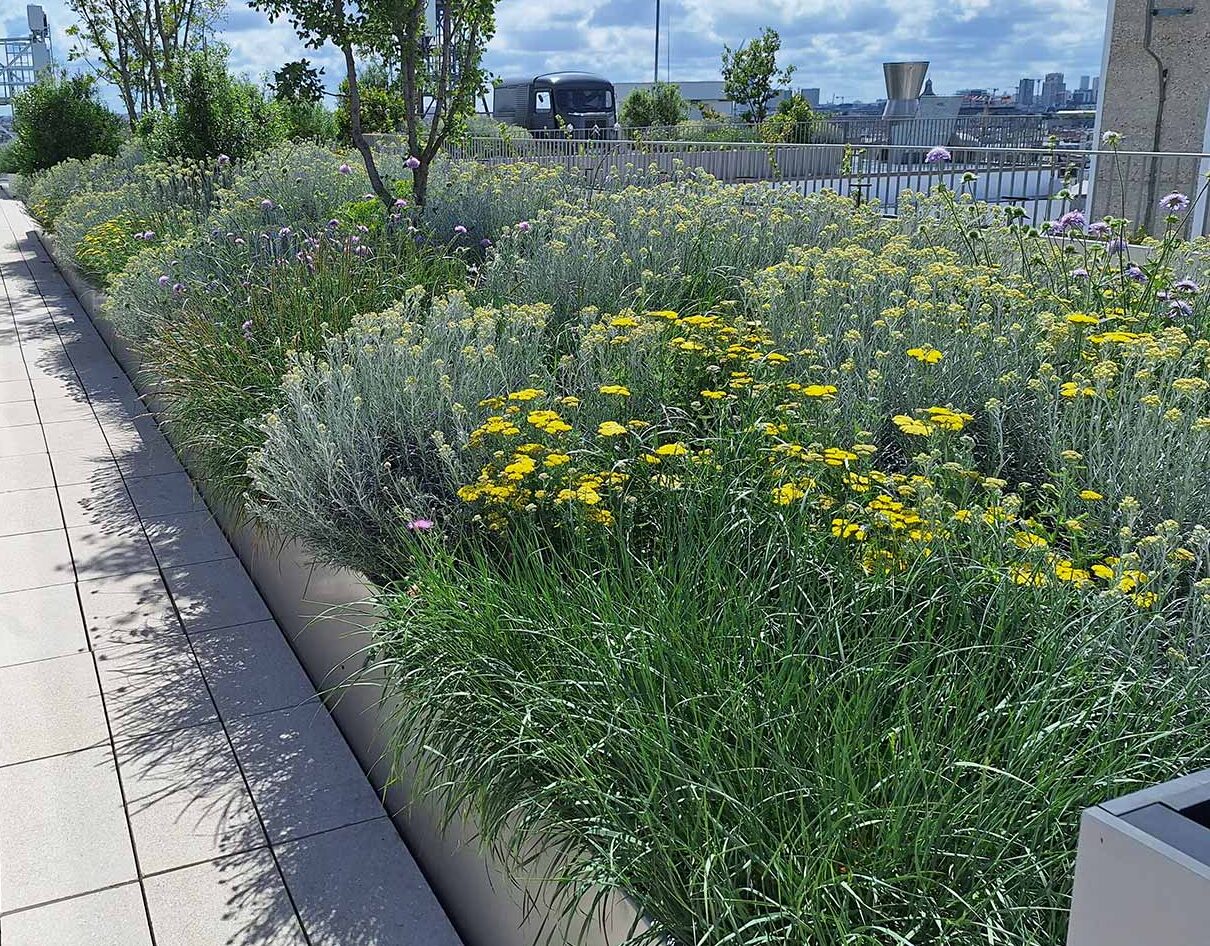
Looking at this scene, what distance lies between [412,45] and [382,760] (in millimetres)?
7344

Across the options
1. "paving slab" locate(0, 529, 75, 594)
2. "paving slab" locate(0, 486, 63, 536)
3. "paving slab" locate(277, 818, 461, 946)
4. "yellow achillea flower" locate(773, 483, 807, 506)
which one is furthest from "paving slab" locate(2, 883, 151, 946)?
"paving slab" locate(0, 486, 63, 536)

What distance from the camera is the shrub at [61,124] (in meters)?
17.6

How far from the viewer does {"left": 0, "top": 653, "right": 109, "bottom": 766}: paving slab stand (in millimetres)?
3389

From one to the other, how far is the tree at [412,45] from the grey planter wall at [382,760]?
5.01 metres

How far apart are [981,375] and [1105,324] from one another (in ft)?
2.60

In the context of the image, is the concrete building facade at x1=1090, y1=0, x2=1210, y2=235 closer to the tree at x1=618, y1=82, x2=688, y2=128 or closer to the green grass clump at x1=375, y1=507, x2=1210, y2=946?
the green grass clump at x1=375, y1=507, x2=1210, y2=946

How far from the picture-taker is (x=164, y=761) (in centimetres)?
329

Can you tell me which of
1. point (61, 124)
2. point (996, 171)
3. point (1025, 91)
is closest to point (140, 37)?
point (61, 124)

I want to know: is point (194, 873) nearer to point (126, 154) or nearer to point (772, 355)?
point (772, 355)

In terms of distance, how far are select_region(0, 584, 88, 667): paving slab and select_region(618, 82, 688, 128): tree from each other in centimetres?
2699

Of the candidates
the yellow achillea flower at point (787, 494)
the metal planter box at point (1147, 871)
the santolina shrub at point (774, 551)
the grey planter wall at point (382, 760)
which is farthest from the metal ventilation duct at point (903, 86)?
the metal planter box at point (1147, 871)

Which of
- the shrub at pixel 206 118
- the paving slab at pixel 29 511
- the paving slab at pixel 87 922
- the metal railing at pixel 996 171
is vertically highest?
the shrub at pixel 206 118

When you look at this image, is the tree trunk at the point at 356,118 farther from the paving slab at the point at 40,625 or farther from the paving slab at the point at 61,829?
the paving slab at the point at 61,829

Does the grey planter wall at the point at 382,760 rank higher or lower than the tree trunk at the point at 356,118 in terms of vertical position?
lower
